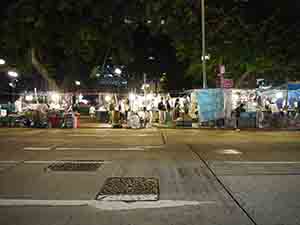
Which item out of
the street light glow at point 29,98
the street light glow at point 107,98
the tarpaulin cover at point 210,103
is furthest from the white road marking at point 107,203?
the street light glow at point 29,98

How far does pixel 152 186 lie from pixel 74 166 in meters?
3.34

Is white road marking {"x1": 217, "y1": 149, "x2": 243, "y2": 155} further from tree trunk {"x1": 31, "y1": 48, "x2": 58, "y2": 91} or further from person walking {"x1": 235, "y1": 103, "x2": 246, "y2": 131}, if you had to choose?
tree trunk {"x1": 31, "y1": 48, "x2": 58, "y2": 91}

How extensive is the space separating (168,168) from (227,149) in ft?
15.0

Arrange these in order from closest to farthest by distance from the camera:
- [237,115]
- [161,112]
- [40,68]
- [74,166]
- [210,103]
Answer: [74,166], [210,103], [237,115], [161,112], [40,68]

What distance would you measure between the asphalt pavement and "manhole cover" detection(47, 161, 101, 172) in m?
0.03

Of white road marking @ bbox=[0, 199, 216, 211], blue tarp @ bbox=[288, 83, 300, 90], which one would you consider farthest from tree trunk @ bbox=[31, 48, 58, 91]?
white road marking @ bbox=[0, 199, 216, 211]

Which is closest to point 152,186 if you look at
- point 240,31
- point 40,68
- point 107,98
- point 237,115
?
point 237,115

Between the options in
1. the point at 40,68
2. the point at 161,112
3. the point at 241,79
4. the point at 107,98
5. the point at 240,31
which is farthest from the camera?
the point at 107,98

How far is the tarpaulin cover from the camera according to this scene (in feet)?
85.7

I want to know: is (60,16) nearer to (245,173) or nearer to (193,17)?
(193,17)

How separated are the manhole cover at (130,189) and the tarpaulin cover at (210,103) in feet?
55.7

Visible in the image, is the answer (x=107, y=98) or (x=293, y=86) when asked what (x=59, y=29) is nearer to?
(x=107, y=98)

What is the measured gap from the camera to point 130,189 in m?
8.57

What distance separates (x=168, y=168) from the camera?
1102cm
